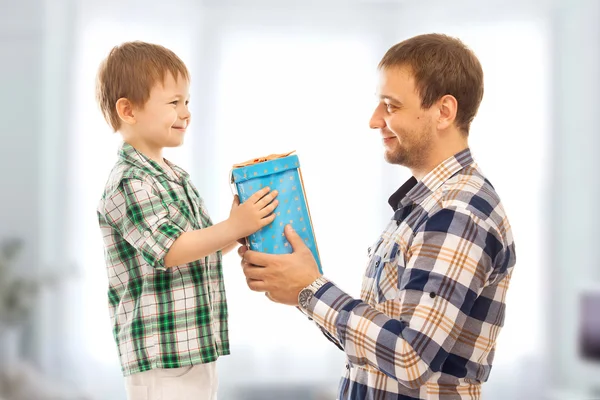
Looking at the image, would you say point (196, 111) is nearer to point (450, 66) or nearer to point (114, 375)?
point (114, 375)

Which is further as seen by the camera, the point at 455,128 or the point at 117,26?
the point at 117,26

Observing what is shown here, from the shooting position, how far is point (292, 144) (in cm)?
385

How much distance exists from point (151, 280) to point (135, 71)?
425mm

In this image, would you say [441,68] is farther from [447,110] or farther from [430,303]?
[430,303]

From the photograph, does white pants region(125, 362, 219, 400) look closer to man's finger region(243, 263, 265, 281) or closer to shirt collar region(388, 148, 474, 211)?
man's finger region(243, 263, 265, 281)

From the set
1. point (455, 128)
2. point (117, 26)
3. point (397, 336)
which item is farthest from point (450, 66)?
point (117, 26)

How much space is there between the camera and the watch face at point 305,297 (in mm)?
1273

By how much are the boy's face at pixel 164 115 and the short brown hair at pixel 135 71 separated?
14 millimetres

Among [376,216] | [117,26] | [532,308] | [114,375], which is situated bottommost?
[114,375]

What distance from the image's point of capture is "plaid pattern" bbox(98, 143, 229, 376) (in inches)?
52.8

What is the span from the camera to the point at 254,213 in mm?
1298

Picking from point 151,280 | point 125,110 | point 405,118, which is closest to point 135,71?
point 125,110

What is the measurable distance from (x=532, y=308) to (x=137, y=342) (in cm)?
310

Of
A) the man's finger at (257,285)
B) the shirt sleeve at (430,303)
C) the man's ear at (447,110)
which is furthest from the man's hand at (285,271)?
the man's ear at (447,110)
